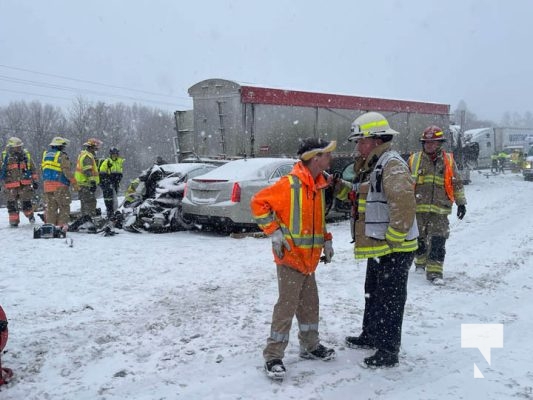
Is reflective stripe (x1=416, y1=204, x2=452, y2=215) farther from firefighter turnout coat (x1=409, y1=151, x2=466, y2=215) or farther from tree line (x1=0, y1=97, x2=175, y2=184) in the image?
tree line (x1=0, y1=97, x2=175, y2=184)

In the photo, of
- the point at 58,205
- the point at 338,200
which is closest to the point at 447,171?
the point at 338,200

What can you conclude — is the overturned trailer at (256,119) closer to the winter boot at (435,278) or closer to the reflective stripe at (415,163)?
the reflective stripe at (415,163)

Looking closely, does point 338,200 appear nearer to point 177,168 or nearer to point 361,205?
point 361,205

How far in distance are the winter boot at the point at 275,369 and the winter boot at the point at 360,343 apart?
865 mm

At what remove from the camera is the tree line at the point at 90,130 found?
195 feet

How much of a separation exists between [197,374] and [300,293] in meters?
0.99

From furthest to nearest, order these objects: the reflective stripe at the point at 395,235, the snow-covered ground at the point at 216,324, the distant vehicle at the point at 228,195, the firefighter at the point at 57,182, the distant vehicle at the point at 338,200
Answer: the firefighter at the point at 57,182, the distant vehicle at the point at 228,195, the distant vehicle at the point at 338,200, the reflective stripe at the point at 395,235, the snow-covered ground at the point at 216,324

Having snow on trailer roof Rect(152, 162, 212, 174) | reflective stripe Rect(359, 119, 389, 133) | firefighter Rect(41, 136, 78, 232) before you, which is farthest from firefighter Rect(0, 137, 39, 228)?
reflective stripe Rect(359, 119, 389, 133)

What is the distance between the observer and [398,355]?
4066 mm

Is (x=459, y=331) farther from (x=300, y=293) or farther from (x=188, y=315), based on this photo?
(x=188, y=315)

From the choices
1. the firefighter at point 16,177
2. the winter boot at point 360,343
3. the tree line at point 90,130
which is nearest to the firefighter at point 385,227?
the winter boot at point 360,343

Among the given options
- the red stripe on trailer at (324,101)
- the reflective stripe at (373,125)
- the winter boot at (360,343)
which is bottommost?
the winter boot at (360,343)

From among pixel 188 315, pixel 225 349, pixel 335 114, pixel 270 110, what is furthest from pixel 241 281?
pixel 335 114

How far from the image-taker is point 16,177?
1041 cm
